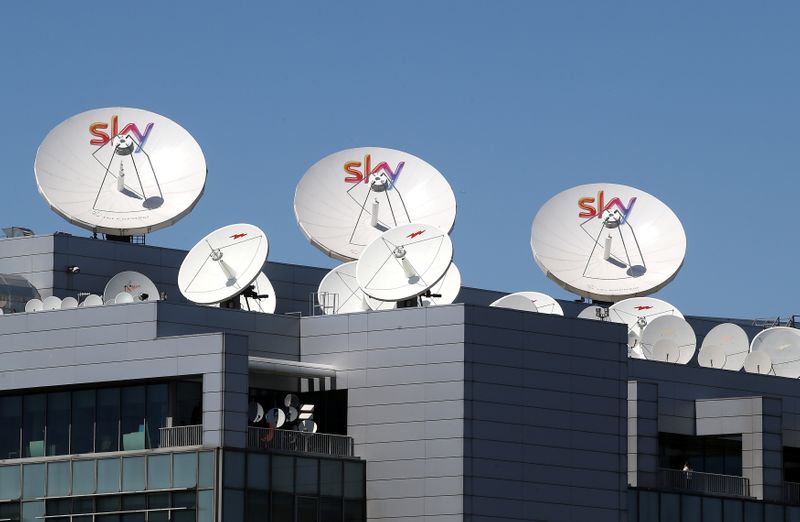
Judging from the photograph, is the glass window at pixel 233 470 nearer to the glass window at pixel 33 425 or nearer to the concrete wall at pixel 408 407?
the concrete wall at pixel 408 407

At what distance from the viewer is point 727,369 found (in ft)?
355

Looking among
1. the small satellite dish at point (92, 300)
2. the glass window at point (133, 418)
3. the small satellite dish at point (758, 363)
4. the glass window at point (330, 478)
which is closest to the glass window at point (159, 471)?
the glass window at point (133, 418)

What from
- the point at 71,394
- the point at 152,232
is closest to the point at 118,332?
the point at 71,394

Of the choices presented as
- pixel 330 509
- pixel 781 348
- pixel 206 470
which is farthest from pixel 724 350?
pixel 206 470

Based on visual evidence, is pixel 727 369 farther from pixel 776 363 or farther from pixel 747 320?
pixel 747 320

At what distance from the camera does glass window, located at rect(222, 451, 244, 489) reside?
83375 mm

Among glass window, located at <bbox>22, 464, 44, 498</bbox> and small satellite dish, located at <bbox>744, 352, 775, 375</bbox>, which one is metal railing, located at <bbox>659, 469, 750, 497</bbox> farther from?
glass window, located at <bbox>22, 464, 44, 498</bbox>

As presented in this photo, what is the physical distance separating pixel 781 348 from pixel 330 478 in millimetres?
35195

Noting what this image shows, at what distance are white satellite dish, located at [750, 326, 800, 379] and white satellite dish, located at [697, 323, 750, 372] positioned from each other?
3517 mm

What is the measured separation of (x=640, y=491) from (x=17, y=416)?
28.4 m

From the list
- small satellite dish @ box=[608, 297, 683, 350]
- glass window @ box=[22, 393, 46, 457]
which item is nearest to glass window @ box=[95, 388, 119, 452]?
glass window @ box=[22, 393, 46, 457]

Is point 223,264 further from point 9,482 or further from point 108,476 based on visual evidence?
point 9,482

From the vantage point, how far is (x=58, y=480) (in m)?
87.1

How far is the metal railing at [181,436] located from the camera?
3337 inches
